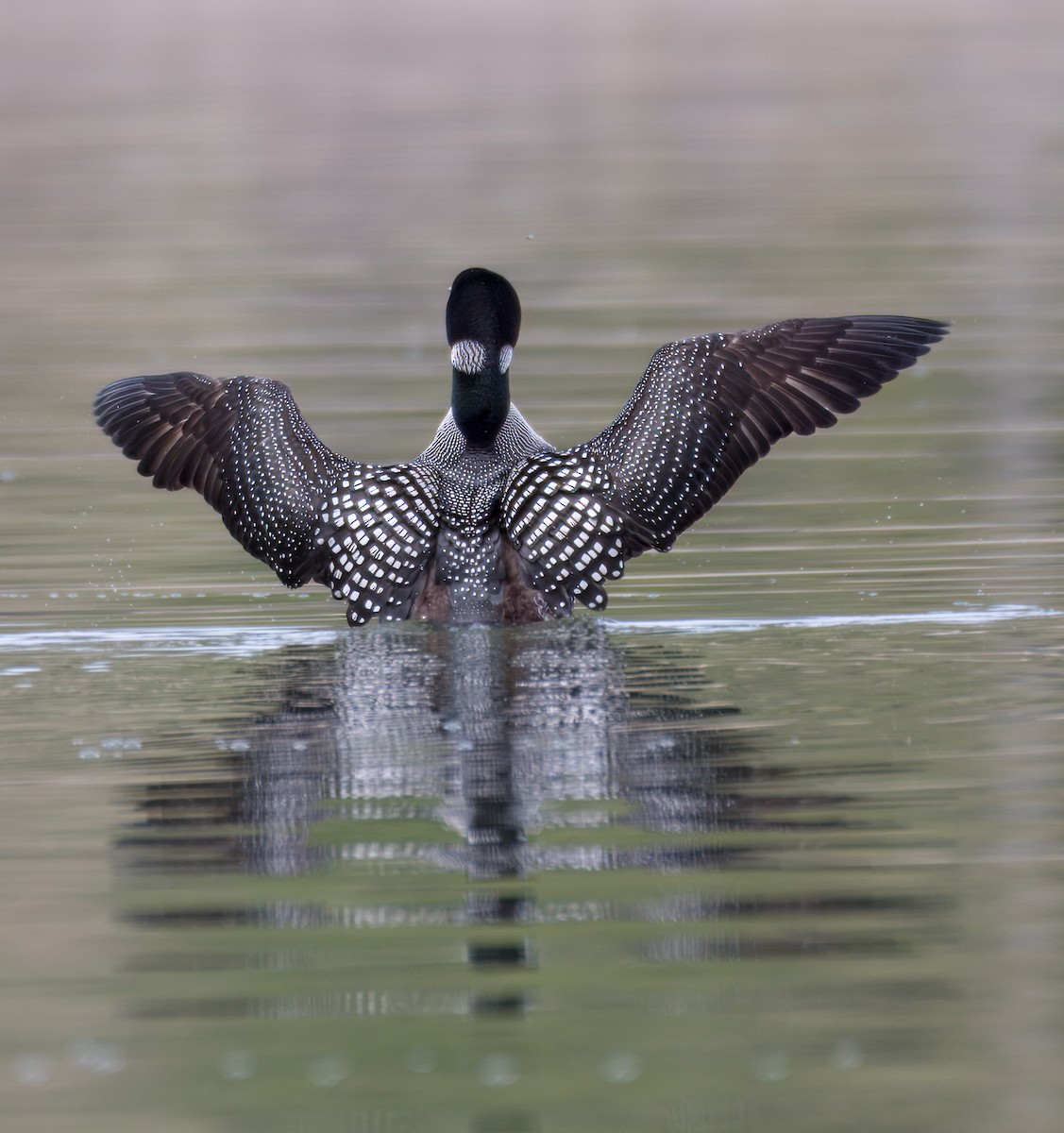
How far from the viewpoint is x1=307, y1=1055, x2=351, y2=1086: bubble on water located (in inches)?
154

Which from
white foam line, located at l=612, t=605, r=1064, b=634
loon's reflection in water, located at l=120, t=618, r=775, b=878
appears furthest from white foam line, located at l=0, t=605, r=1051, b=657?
loon's reflection in water, located at l=120, t=618, r=775, b=878

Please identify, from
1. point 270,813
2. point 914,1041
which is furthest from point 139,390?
point 914,1041

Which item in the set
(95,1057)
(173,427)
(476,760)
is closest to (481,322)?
(173,427)

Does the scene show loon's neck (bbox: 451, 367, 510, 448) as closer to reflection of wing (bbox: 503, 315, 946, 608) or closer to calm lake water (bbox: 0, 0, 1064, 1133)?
reflection of wing (bbox: 503, 315, 946, 608)

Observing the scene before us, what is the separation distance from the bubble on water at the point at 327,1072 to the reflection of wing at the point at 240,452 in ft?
12.5

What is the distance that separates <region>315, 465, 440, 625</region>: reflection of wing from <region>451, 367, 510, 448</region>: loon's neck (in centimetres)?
33

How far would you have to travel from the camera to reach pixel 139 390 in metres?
8.06

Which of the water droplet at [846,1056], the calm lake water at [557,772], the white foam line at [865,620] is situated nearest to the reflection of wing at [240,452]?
the calm lake water at [557,772]

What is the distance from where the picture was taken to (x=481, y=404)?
784 cm

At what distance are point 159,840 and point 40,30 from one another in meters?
47.8

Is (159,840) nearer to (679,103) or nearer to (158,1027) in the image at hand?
(158,1027)

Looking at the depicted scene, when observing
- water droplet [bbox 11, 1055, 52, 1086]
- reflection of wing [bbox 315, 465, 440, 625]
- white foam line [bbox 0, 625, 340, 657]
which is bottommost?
water droplet [bbox 11, 1055, 52, 1086]

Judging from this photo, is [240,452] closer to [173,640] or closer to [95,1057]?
[173,640]

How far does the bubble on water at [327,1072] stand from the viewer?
391cm
